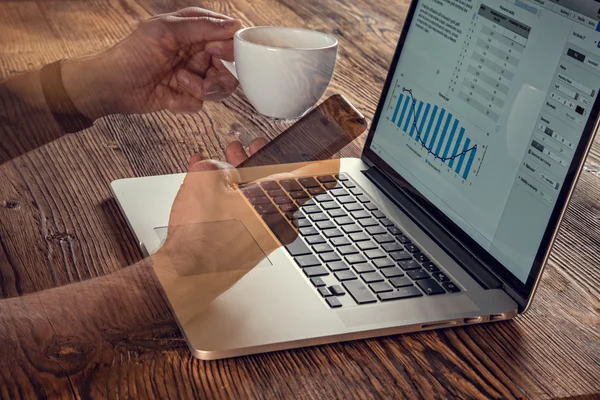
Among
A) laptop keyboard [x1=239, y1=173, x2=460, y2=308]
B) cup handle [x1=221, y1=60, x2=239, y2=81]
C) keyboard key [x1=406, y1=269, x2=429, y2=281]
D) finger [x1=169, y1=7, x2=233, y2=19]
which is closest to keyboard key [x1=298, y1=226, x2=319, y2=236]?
laptop keyboard [x1=239, y1=173, x2=460, y2=308]

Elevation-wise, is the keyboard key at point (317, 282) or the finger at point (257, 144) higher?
the finger at point (257, 144)

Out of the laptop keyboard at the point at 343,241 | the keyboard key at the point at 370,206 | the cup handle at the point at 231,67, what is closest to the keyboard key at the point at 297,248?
the laptop keyboard at the point at 343,241

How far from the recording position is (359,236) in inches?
25.0

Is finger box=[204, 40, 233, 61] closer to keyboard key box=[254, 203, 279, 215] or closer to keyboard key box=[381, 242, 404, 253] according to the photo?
keyboard key box=[254, 203, 279, 215]

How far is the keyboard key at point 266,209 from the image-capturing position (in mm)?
678

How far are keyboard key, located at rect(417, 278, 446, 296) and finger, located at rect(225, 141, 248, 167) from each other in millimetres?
284

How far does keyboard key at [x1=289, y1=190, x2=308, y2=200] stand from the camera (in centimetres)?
71

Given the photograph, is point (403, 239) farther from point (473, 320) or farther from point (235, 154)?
point (235, 154)

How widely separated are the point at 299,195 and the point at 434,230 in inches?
5.7

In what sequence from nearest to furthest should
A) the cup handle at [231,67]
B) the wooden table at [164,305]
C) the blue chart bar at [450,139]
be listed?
1. the wooden table at [164,305]
2. the blue chart bar at [450,139]
3. the cup handle at [231,67]

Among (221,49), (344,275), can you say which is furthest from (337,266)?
(221,49)

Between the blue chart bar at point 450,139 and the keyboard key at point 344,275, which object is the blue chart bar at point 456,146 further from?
the keyboard key at point 344,275

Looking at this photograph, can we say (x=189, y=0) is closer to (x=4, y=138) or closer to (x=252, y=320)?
(x=4, y=138)

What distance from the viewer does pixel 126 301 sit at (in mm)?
540
